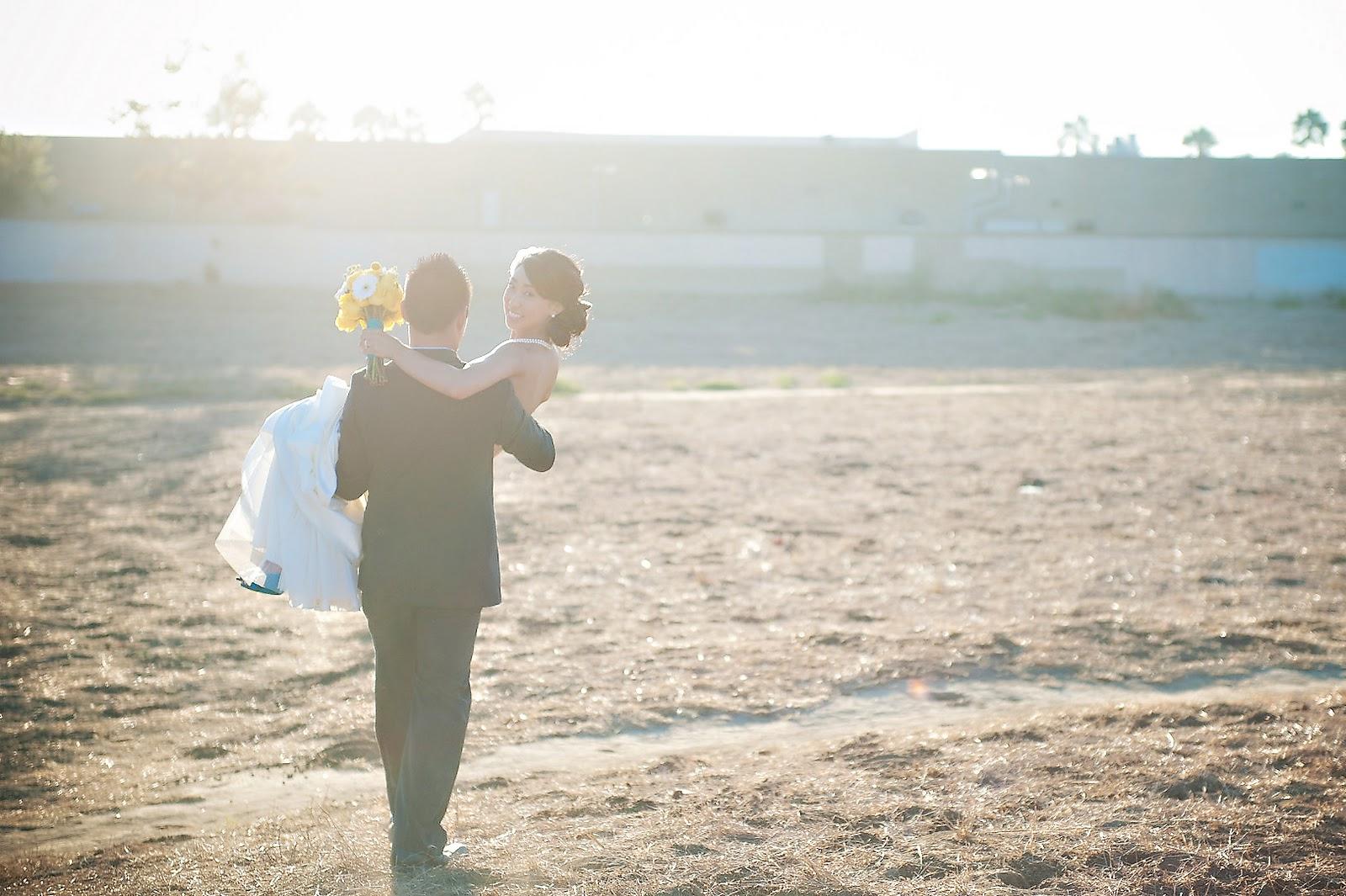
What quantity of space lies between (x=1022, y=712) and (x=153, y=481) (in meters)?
8.49

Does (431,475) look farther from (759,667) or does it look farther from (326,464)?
(759,667)

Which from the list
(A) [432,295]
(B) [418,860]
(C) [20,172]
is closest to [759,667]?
(B) [418,860]

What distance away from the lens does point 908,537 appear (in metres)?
9.93

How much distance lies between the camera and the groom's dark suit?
393cm

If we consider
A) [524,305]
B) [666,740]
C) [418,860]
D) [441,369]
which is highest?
[524,305]

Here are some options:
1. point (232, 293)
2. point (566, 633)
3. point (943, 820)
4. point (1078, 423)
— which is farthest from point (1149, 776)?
point (232, 293)

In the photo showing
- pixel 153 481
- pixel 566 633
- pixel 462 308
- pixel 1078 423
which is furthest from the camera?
pixel 1078 423

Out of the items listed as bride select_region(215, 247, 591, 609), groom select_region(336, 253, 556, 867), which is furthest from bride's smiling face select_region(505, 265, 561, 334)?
groom select_region(336, 253, 556, 867)

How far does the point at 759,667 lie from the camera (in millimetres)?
6809

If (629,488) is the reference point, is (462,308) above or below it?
above

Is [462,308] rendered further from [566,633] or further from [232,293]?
[232,293]

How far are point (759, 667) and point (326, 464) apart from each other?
11.0 feet

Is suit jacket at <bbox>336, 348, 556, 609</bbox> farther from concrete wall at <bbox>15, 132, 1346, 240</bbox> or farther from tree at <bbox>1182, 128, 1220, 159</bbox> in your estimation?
tree at <bbox>1182, 128, 1220, 159</bbox>

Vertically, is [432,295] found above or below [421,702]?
above
